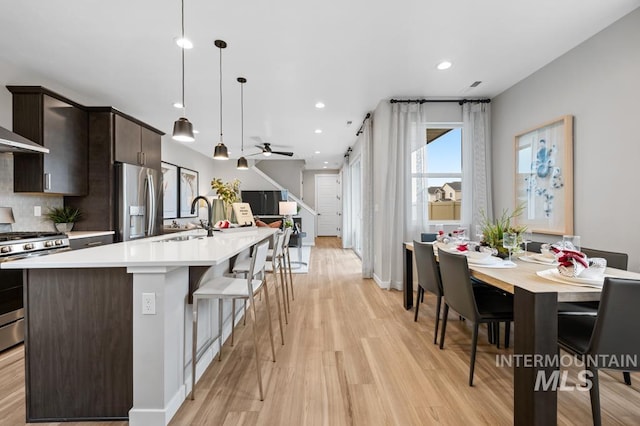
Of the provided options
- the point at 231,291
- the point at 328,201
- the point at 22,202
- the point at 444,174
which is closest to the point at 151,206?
the point at 22,202

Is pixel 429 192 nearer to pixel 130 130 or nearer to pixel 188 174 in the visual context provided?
pixel 130 130

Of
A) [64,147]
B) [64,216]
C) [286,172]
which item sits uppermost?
[286,172]

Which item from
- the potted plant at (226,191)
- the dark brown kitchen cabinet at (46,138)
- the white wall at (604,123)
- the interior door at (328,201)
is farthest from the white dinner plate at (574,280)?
the interior door at (328,201)

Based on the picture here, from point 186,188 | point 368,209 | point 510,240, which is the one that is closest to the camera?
point 510,240

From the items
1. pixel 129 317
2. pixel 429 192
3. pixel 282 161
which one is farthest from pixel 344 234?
pixel 129 317

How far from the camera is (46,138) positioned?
2.95 metres

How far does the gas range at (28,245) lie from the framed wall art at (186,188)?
3815 mm

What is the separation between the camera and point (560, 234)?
9.66ft

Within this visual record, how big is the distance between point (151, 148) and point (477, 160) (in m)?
4.83

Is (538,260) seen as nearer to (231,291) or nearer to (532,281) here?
(532,281)

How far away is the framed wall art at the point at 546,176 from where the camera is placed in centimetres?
283

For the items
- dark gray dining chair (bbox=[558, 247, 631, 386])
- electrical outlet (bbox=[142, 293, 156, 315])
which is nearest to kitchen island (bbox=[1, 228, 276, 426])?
electrical outlet (bbox=[142, 293, 156, 315])

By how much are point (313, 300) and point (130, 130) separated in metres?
3.34

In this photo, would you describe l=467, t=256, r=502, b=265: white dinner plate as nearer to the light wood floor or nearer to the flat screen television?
the light wood floor
